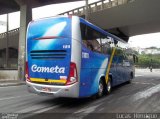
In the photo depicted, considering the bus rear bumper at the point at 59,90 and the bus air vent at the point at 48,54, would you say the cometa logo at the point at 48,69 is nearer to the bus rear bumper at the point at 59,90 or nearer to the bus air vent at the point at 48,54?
the bus air vent at the point at 48,54

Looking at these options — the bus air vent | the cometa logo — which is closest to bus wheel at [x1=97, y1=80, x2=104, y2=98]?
the cometa logo

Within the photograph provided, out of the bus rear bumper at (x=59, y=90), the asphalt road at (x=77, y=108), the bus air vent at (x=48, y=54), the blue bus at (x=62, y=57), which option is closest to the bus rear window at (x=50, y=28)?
the blue bus at (x=62, y=57)

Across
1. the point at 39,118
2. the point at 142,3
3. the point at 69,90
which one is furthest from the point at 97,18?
the point at 39,118

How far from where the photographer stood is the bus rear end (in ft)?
33.5

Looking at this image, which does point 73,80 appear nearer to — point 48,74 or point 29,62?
point 48,74

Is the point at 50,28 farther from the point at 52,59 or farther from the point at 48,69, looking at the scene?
the point at 48,69

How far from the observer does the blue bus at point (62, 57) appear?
33.6 feet

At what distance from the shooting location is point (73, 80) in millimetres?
10188

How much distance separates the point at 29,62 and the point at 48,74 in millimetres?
1174

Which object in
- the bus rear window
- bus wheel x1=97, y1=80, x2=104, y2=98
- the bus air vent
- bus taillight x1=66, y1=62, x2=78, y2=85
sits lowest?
bus wheel x1=97, y1=80, x2=104, y2=98

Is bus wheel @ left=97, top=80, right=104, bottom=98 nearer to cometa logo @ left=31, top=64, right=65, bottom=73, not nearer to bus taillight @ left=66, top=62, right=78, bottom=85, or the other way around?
bus taillight @ left=66, top=62, right=78, bottom=85

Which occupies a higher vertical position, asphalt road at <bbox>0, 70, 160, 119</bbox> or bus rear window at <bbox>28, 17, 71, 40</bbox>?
bus rear window at <bbox>28, 17, 71, 40</bbox>

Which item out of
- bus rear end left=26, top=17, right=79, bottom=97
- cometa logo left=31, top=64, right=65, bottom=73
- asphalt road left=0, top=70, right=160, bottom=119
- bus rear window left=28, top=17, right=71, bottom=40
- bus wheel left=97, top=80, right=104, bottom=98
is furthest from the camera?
bus wheel left=97, top=80, right=104, bottom=98

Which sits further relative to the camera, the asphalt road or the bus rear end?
the bus rear end
